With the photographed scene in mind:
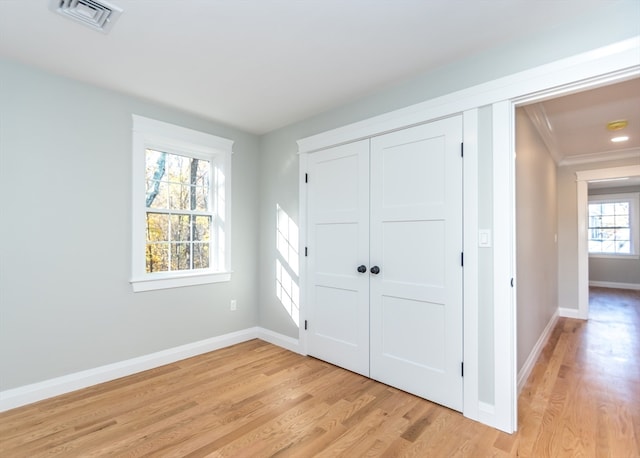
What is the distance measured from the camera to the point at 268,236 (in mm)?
3902

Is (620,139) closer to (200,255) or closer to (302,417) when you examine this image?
(302,417)

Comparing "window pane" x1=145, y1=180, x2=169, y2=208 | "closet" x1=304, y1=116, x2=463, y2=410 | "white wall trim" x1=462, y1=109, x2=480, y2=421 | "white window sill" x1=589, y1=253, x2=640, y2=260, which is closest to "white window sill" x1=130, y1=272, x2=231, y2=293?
"window pane" x1=145, y1=180, x2=169, y2=208

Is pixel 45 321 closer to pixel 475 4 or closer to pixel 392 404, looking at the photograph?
pixel 392 404

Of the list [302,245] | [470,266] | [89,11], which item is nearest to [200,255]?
[302,245]

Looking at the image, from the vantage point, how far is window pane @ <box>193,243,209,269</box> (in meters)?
3.54

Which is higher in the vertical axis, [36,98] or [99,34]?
[99,34]

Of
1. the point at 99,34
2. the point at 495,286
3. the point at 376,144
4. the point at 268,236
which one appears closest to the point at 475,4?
the point at 376,144

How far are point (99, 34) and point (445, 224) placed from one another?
2641 millimetres

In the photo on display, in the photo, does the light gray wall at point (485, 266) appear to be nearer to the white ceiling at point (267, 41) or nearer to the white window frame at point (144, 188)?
the white ceiling at point (267, 41)

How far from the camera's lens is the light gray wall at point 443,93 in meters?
1.81

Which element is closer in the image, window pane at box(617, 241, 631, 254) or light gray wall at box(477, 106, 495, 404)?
light gray wall at box(477, 106, 495, 404)

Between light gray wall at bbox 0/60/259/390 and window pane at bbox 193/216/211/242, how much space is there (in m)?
0.62

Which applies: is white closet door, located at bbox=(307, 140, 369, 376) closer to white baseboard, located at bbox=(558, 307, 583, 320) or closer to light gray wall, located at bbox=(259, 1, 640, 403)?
light gray wall, located at bbox=(259, 1, 640, 403)

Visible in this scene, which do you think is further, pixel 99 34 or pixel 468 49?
pixel 468 49
